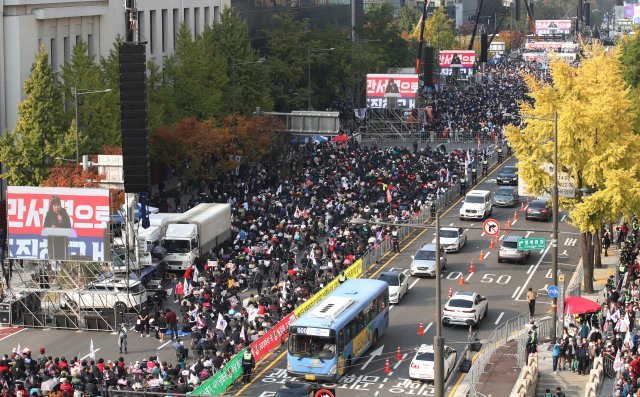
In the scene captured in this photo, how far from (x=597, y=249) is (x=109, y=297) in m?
23.8

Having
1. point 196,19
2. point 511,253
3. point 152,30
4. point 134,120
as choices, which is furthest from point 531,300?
point 196,19

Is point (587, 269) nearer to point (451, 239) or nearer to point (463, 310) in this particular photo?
point (463, 310)

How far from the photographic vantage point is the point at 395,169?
85.2 m

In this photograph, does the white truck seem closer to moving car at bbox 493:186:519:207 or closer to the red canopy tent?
the red canopy tent

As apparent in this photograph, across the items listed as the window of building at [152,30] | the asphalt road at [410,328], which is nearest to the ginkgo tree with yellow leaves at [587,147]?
the asphalt road at [410,328]

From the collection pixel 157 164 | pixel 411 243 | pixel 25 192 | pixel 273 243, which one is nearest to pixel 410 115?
pixel 157 164

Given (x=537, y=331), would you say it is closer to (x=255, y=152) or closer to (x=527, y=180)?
(x=527, y=180)

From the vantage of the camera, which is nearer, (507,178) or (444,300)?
(444,300)

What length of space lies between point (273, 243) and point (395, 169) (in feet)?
78.8

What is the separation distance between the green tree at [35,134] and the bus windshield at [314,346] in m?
26.1

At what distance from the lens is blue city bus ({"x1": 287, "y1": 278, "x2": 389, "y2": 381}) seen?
44719mm

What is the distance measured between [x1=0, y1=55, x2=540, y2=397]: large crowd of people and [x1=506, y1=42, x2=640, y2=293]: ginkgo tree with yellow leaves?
9871 mm

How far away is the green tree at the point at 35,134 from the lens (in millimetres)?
66875

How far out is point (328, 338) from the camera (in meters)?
44.6
